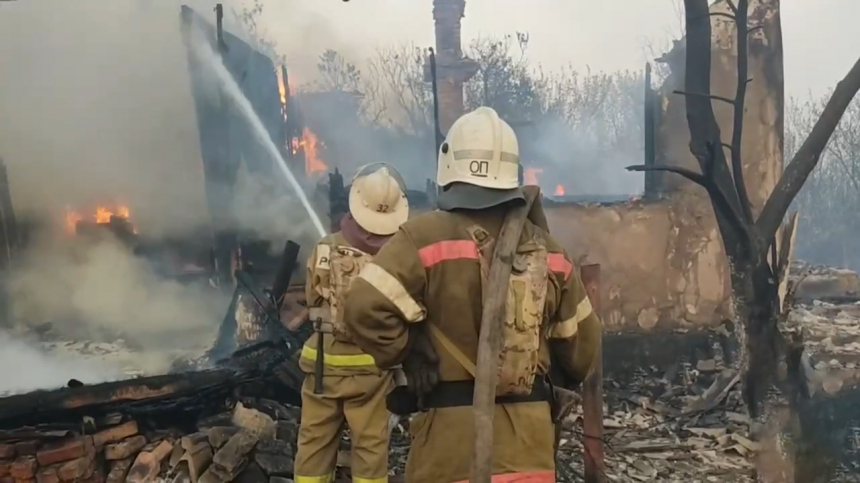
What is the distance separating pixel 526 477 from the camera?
2416mm

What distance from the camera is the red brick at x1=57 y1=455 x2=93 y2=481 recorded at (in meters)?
4.61

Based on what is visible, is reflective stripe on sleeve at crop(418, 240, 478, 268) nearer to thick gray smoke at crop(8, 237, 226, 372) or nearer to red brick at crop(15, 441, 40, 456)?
red brick at crop(15, 441, 40, 456)

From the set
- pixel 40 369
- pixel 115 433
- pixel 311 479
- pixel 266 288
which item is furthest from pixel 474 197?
pixel 40 369

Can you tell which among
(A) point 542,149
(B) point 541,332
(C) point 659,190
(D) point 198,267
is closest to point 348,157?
(A) point 542,149

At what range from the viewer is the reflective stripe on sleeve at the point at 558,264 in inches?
97.0

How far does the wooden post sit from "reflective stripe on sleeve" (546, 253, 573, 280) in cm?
158

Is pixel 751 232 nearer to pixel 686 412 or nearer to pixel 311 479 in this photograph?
pixel 686 412

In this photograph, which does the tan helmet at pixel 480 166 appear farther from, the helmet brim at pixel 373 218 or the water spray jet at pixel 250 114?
the water spray jet at pixel 250 114

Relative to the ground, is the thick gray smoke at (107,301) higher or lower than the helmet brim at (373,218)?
lower

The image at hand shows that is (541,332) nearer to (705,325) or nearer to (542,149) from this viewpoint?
(705,325)

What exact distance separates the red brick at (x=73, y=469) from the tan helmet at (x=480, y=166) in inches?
147

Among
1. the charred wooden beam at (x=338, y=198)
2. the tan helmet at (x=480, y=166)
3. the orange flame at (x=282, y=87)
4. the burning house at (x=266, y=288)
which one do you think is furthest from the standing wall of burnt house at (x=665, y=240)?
the orange flame at (x=282, y=87)

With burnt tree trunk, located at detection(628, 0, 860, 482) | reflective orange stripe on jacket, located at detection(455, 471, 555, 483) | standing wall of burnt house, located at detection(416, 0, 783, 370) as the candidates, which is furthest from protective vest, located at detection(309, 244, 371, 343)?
standing wall of burnt house, located at detection(416, 0, 783, 370)

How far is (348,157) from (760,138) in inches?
336
